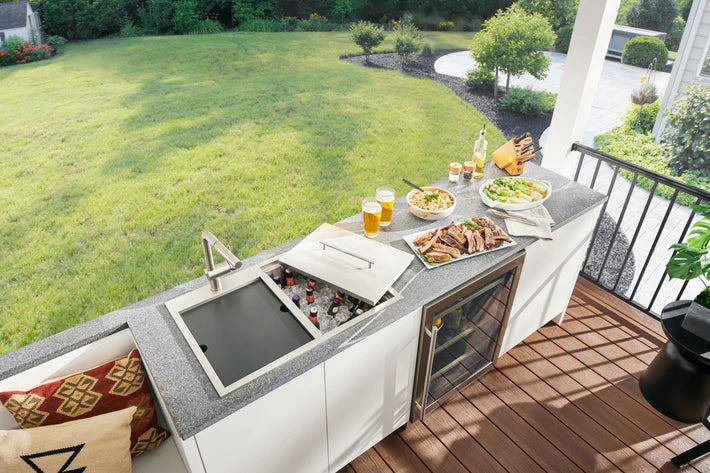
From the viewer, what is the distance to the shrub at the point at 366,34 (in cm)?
372

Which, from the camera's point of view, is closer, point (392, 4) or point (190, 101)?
point (190, 101)

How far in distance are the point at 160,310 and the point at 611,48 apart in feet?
19.1

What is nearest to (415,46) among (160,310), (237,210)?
(237,210)

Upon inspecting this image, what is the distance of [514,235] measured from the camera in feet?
5.65

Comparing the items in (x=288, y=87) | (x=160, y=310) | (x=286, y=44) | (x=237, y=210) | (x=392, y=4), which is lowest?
(x=237, y=210)

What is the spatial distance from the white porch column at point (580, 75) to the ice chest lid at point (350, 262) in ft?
4.95

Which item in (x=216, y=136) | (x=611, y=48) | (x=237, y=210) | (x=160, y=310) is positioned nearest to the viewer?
(x=160, y=310)

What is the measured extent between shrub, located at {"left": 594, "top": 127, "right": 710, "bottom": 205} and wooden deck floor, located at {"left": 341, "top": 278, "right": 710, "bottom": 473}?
358cm

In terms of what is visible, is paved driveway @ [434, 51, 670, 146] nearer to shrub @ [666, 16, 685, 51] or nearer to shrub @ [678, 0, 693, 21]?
shrub @ [666, 16, 685, 51]

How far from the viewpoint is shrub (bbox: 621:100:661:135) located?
17.5 feet

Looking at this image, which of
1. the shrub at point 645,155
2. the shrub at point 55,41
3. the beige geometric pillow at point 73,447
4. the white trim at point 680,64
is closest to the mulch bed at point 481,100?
the shrub at point 645,155

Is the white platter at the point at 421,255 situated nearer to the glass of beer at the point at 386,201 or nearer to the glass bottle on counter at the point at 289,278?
the glass of beer at the point at 386,201

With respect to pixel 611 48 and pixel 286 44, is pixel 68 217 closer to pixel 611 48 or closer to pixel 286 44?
pixel 286 44

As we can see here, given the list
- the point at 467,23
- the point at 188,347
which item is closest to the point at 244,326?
the point at 188,347
